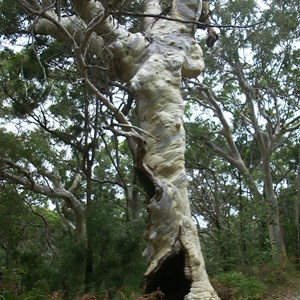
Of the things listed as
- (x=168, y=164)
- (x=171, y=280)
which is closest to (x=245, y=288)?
(x=171, y=280)

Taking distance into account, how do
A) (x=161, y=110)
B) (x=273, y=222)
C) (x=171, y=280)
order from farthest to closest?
(x=273, y=222)
(x=161, y=110)
(x=171, y=280)

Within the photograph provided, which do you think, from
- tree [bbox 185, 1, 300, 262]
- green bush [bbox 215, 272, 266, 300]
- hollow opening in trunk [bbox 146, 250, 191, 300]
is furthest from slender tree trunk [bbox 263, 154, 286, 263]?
hollow opening in trunk [bbox 146, 250, 191, 300]

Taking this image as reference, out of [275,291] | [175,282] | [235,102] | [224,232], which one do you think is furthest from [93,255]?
[235,102]

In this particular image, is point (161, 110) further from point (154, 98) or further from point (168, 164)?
point (168, 164)

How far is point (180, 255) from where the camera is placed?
6.32 meters

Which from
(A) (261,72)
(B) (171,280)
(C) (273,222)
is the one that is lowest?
(B) (171,280)

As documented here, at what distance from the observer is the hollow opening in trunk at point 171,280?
6.23 metres

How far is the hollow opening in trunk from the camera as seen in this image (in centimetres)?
623

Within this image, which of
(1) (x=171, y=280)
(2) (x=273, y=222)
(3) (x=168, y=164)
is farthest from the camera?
(2) (x=273, y=222)

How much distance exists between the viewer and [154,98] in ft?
24.6

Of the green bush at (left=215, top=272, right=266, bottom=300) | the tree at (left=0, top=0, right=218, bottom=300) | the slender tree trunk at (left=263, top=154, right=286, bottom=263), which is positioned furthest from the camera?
the slender tree trunk at (left=263, top=154, right=286, bottom=263)

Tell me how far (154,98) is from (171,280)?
102 inches

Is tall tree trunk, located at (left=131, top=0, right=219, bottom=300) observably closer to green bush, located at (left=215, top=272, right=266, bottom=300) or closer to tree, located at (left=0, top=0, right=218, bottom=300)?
tree, located at (left=0, top=0, right=218, bottom=300)

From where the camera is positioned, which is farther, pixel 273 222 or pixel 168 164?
pixel 273 222
